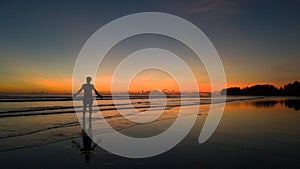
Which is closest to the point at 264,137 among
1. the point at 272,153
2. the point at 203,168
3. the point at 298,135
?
the point at 298,135

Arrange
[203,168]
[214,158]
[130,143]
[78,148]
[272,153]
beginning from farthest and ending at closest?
[130,143]
[78,148]
[272,153]
[214,158]
[203,168]

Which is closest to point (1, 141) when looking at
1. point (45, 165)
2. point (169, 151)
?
point (45, 165)

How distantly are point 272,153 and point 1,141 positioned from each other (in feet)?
29.9

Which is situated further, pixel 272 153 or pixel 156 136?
pixel 156 136

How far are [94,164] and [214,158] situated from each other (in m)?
3.16

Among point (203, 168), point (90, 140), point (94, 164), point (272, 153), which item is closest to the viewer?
point (203, 168)

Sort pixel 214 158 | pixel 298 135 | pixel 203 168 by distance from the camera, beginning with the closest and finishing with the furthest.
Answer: pixel 203 168
pixel 214 158
pixel 298 135

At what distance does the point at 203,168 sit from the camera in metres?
5.65

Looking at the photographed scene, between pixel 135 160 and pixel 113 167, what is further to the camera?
pixel 135 160

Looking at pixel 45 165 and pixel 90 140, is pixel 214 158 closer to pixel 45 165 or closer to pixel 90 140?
pixel 45 165

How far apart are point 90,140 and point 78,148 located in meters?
1.40

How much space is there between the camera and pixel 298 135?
32.8 feet

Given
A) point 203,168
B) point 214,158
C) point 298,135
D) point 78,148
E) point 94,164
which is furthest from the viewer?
point 298,135

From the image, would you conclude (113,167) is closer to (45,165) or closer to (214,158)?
(45,165)
